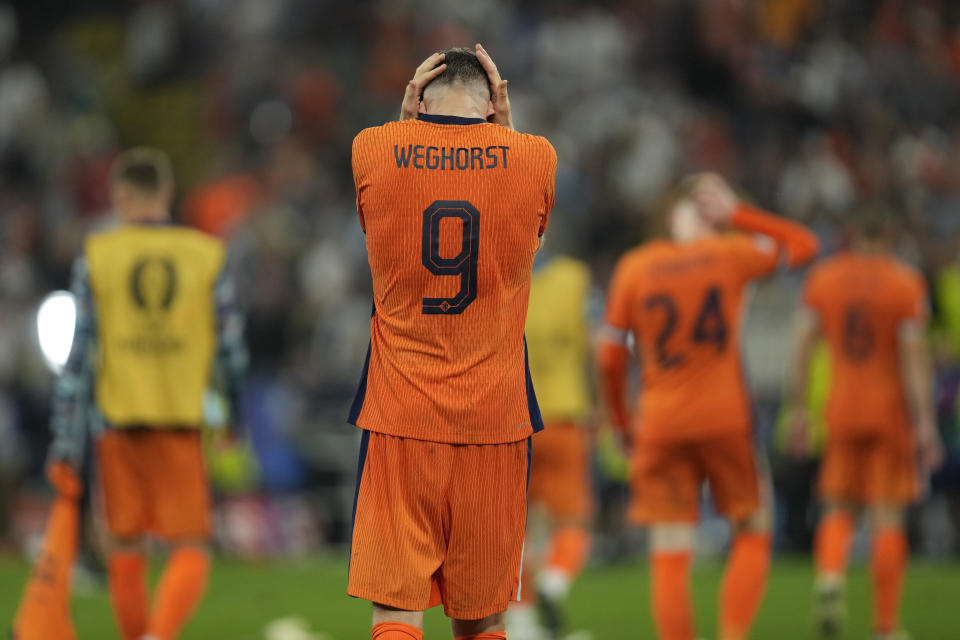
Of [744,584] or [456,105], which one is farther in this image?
[744,584]

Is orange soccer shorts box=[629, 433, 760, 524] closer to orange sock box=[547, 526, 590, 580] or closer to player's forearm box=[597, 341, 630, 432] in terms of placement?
player's forearm box=[597, 341, 630, 432]

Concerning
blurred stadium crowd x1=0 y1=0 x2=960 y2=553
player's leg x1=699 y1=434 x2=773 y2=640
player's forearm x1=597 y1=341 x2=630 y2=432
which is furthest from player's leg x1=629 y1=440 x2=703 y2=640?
blurred stadium crowd x1=0 y1=0 x2=960 y2=553

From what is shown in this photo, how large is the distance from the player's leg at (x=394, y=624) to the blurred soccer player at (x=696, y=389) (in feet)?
8.93

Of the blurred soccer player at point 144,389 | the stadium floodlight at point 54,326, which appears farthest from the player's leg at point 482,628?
the stadium floodlight at point 54,326

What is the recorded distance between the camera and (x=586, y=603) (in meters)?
10.5

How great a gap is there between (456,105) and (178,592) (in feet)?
11.0

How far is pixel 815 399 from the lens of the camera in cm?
1289

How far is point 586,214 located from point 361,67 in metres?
4.31

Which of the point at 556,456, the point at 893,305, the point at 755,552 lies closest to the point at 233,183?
the point at 556,456

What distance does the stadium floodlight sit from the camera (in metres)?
14.0

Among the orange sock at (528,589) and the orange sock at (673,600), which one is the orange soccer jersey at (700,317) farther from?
the orange sock at (528,589)

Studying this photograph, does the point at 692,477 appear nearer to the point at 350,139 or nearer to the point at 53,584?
the point at 53,584

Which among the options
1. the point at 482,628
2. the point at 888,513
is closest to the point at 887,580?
the point at 888,513

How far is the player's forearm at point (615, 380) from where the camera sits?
7059 mm
